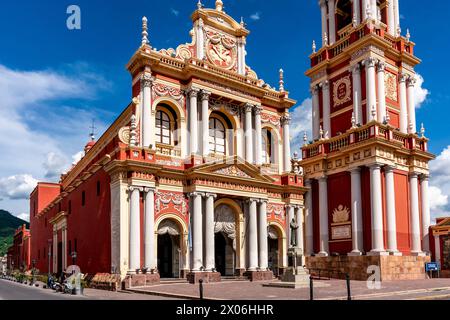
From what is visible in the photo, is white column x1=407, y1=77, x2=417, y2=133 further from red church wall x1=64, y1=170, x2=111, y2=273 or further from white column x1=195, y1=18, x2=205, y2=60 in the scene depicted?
red church wall x1=64, y1=170, x2=111, y2=273

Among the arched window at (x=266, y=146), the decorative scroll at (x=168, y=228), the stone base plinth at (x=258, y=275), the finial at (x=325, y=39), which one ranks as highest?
the finial at (x=325, y=39)

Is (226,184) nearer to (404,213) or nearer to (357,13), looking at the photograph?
(404,213)

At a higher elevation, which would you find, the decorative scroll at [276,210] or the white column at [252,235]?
the decorative scroll at [276,210]

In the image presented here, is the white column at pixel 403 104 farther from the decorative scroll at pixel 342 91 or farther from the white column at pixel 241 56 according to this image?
the white column at pixel 241 56

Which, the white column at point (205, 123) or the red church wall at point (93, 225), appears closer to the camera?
the red church wall at point (93, 225)

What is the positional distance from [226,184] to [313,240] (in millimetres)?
7414

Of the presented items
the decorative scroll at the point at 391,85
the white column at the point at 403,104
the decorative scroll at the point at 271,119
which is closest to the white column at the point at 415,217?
the white column at the point at 403,104

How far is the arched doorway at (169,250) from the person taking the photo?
29.5 metres

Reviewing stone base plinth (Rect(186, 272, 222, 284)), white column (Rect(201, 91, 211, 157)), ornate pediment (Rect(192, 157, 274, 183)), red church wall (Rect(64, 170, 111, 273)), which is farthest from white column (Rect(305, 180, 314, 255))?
red church wall (Rect(64, 170, 111, 273))

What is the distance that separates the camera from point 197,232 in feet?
96.4

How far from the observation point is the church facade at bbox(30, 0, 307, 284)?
27.8 m

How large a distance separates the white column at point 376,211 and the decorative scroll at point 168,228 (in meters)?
11.2

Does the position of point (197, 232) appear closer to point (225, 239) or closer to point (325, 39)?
point (225, 239)

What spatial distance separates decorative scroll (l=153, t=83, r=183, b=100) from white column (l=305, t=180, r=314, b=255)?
1069 centimetres
